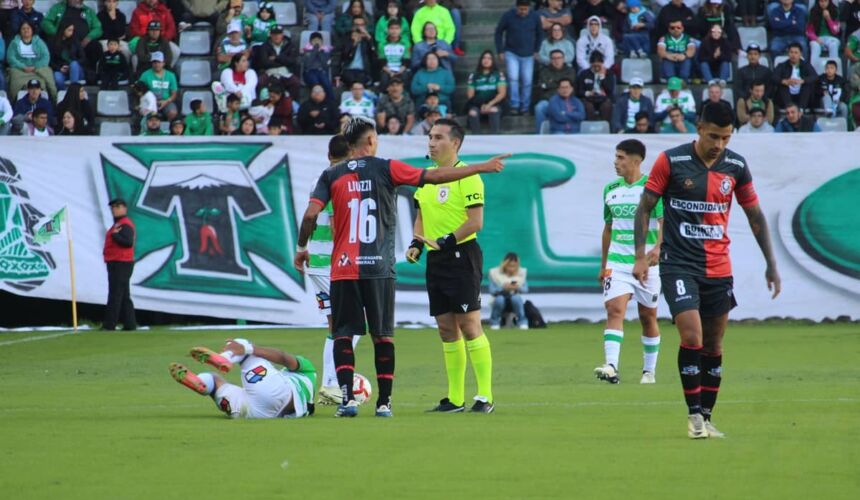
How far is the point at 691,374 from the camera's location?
30.0 feet

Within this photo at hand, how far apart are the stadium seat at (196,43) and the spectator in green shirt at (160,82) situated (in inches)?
64.5

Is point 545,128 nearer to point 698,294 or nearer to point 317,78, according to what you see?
point 317,78

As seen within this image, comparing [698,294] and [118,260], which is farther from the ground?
[698,294]

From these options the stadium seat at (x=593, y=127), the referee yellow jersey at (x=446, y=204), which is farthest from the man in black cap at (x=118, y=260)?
the referee yellow jersey at (x=446, y=204)

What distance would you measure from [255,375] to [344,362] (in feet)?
2.25

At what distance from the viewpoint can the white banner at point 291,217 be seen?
23047 millimetres

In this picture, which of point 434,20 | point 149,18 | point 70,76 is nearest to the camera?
point 434,20


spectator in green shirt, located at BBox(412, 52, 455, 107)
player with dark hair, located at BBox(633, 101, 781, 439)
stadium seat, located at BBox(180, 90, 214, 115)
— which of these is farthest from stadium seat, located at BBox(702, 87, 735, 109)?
player with dark hair, located at BBox(633, 101, 781, 439)

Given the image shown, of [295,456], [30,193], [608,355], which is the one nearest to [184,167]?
[30,193]

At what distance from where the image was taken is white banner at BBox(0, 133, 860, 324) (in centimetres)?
2305

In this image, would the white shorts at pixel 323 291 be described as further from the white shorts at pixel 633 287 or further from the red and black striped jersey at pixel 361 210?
the white shorts at pixel 633 287

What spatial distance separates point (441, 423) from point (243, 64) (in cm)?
1694

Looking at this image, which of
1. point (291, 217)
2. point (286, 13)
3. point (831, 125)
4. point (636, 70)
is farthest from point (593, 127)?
point (286, 13)

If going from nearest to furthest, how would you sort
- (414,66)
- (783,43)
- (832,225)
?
(832,225) < (414,66) < (783,43)
